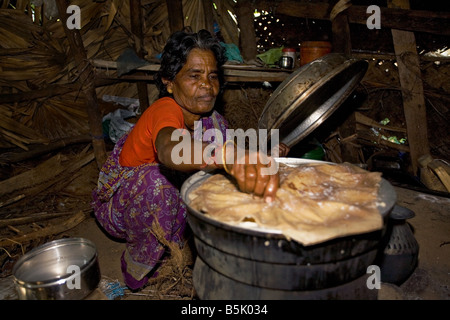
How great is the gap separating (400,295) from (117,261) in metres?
2.36

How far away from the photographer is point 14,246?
9.20 feet

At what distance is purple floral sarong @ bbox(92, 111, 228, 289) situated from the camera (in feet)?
6.95

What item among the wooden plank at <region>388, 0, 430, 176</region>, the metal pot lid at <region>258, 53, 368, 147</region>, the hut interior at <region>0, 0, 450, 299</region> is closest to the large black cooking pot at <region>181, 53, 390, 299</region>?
the metal pot lid at <region>258, 53, 368, 147</region>

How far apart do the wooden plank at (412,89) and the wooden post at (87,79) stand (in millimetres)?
4332

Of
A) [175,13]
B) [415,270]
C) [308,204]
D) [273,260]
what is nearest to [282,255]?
[273,260]

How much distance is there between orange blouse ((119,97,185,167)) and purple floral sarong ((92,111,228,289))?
7 centimetres

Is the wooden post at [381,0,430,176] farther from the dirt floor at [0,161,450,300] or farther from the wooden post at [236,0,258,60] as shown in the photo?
the wooden post at [236,0,258,60]

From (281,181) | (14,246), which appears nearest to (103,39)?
(14,246)

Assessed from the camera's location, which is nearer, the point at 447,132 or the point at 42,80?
the point at 42,80

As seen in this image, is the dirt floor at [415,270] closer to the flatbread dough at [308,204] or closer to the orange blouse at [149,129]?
the flatbread dough at [308,204]

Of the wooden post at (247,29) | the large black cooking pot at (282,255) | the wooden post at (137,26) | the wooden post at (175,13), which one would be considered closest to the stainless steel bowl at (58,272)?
the large black cooking pot at (282,255)

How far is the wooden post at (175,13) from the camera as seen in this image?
397 cm

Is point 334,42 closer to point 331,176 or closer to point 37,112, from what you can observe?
point 331,176

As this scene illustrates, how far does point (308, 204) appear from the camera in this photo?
126 centimetres
